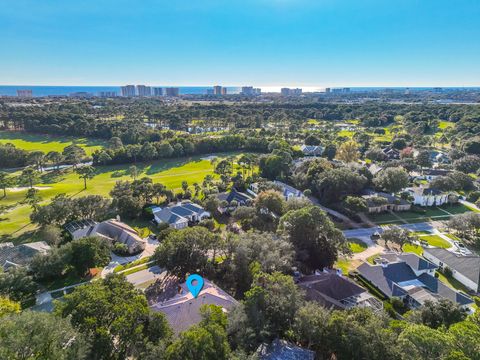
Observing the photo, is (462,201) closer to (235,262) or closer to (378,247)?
(378,247)

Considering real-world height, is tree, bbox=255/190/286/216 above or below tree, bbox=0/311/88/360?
below

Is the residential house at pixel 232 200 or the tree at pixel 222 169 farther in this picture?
the tree at pixel 222 169

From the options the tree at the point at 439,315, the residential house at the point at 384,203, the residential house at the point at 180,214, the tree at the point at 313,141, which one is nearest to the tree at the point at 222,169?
the residential house at the point at 180,214

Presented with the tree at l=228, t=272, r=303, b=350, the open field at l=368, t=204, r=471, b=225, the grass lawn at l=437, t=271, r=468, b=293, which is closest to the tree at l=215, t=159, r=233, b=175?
the open field at l=368, t=204, r=471, b=225

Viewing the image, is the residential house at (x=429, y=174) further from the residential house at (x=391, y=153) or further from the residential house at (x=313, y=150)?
the residential house at (x=313, y=150)

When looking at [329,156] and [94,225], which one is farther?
[329,156]

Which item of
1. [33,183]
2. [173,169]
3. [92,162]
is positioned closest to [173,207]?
[173,169]

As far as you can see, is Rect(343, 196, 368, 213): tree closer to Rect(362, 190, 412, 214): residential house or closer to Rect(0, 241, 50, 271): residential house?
Rect(362, 190, 412, 214): residential house
